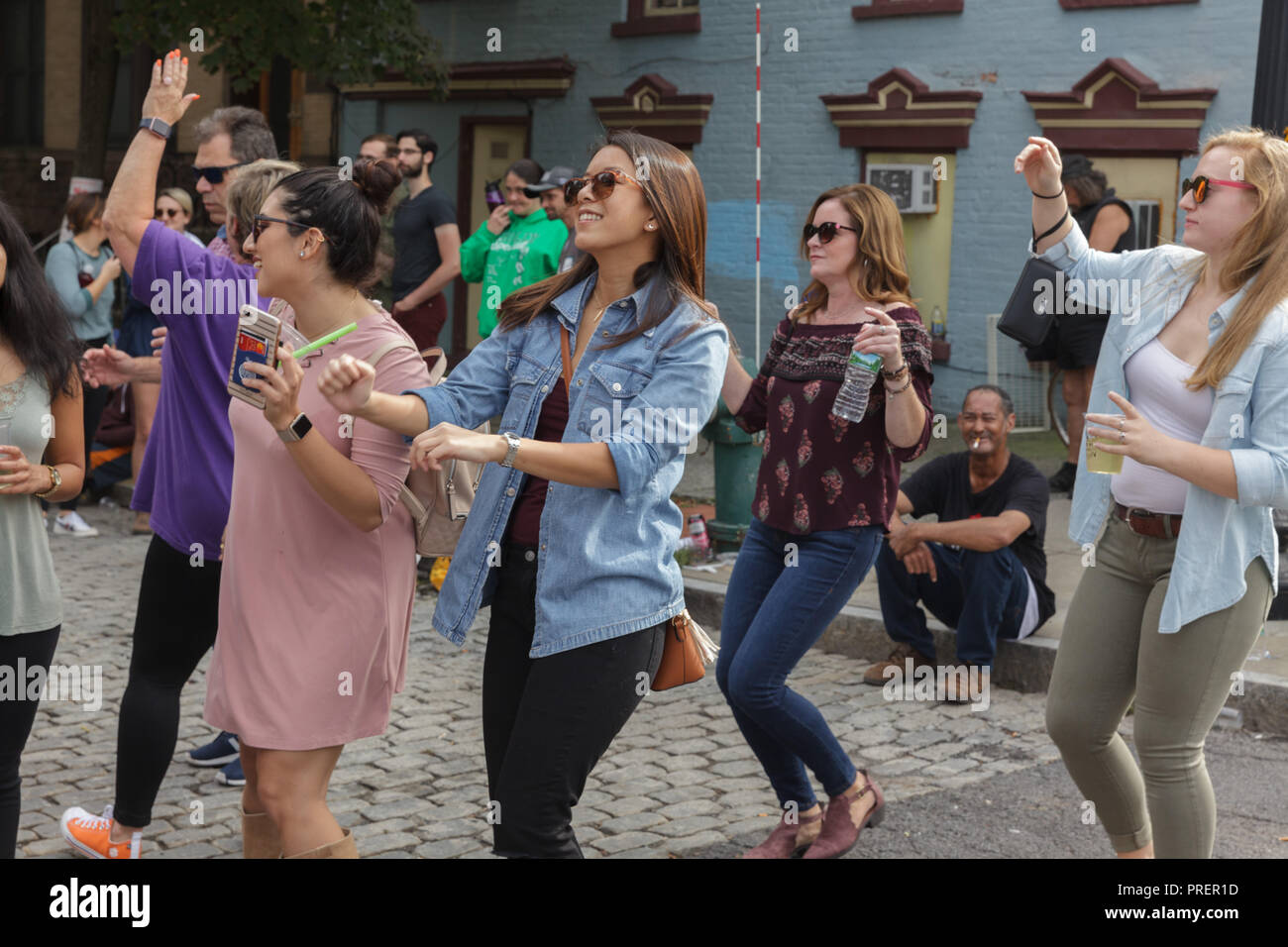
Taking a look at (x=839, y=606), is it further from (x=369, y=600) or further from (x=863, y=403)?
(x=369, y=600)

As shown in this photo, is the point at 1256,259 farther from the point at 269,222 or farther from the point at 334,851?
the point at 334,851

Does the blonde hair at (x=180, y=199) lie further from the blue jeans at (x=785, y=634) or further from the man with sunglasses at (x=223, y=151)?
the blue jeans at (x=785, y=634)

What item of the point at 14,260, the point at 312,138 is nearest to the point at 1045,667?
the point at 14,260

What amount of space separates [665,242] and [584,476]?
2.12ft

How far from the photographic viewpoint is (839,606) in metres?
4.89

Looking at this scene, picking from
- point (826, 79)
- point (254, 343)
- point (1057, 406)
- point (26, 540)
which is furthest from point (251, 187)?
point (826, 79)

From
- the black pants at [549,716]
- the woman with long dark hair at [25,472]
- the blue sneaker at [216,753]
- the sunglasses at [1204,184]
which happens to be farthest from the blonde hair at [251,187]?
the sunglasses at [1204,184]

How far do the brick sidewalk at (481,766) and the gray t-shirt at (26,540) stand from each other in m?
1.24

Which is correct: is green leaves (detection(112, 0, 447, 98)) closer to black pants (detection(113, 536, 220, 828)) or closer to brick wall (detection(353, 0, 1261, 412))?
brick wall (detection(353, 0, 1261, 412))

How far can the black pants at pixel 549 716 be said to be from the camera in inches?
134

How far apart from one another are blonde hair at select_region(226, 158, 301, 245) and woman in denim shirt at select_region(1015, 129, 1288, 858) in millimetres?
2014

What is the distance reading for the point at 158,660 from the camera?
4711mm

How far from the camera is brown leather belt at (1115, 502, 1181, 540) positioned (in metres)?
3.88
